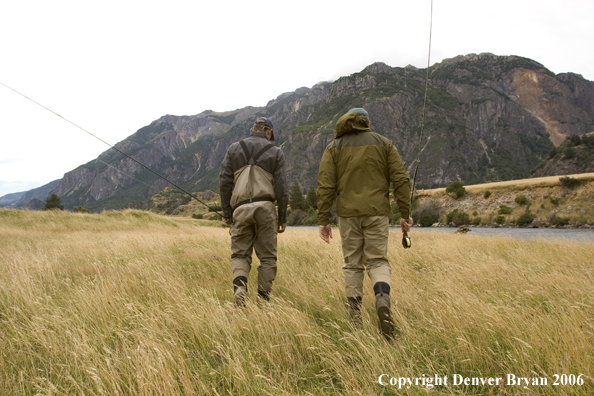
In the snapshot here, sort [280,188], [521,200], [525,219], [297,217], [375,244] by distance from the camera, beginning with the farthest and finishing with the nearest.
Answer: [297,217]
[521,200]
[525,219]
[280,188]
[375,244]

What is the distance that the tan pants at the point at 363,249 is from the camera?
3453mm

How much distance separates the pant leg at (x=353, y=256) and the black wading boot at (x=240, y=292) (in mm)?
1263

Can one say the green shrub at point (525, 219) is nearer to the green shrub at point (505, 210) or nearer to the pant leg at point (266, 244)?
the green shrub at point (505, 210)

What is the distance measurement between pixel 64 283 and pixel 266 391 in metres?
4.80

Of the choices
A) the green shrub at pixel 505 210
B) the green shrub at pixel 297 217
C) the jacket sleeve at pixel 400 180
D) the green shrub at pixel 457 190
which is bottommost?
the green shrub at pixel 297 217

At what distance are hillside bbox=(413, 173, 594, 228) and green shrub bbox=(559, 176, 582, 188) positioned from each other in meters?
0.16

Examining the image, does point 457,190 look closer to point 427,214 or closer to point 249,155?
point 427,214

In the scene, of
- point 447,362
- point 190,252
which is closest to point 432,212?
point 190,252

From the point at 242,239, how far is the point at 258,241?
8.9 inches

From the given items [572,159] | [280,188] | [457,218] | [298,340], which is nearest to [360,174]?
[280,188]

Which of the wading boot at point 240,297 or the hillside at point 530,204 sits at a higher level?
the wading boot at point 240,297

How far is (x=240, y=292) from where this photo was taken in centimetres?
372

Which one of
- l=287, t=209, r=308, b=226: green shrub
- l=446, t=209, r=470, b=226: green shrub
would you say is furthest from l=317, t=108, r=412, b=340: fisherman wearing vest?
l=287, t=209, r=308, b=226: green shrub

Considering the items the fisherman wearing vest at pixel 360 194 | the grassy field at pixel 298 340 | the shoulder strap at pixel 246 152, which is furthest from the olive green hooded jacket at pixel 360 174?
the grassy field at pixel 298 340
